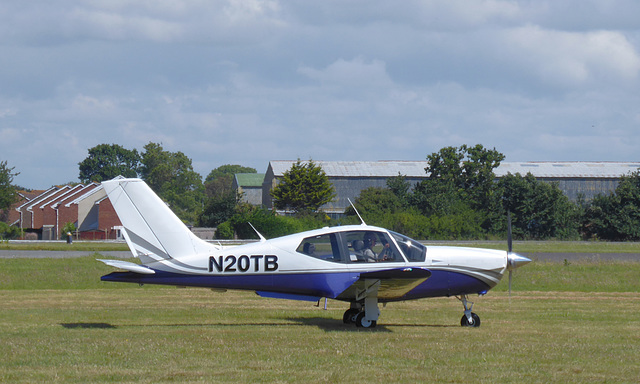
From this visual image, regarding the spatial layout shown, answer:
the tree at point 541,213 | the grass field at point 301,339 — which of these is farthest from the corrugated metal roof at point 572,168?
the grass field at point 301,339

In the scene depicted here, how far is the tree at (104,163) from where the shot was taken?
11988cm

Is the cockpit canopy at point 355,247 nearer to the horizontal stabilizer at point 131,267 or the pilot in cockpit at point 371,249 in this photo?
the pilot in cockpit at point 371,249

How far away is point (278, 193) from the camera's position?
62781mm

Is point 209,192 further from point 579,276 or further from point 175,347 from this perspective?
point 175,347

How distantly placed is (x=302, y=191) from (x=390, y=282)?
5149cm

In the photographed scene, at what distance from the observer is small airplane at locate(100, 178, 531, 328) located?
1170 cm

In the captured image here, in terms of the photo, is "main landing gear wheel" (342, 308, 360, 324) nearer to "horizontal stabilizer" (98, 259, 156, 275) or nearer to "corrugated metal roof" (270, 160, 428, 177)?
"horizontal stabilizer" (98, 259, 156, 275)

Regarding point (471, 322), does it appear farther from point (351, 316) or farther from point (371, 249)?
point (371, 249)

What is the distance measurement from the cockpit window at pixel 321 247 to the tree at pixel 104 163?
367 feet

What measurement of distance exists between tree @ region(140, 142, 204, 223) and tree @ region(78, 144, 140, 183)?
3.49 m

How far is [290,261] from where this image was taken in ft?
39.3

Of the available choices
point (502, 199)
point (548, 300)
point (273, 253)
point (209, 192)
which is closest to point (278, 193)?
point (502, 199)

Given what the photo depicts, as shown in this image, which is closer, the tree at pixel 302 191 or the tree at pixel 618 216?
the tree at pixel 618 216

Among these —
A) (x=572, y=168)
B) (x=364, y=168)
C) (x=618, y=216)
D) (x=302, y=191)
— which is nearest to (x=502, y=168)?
(x=572, y=168)
